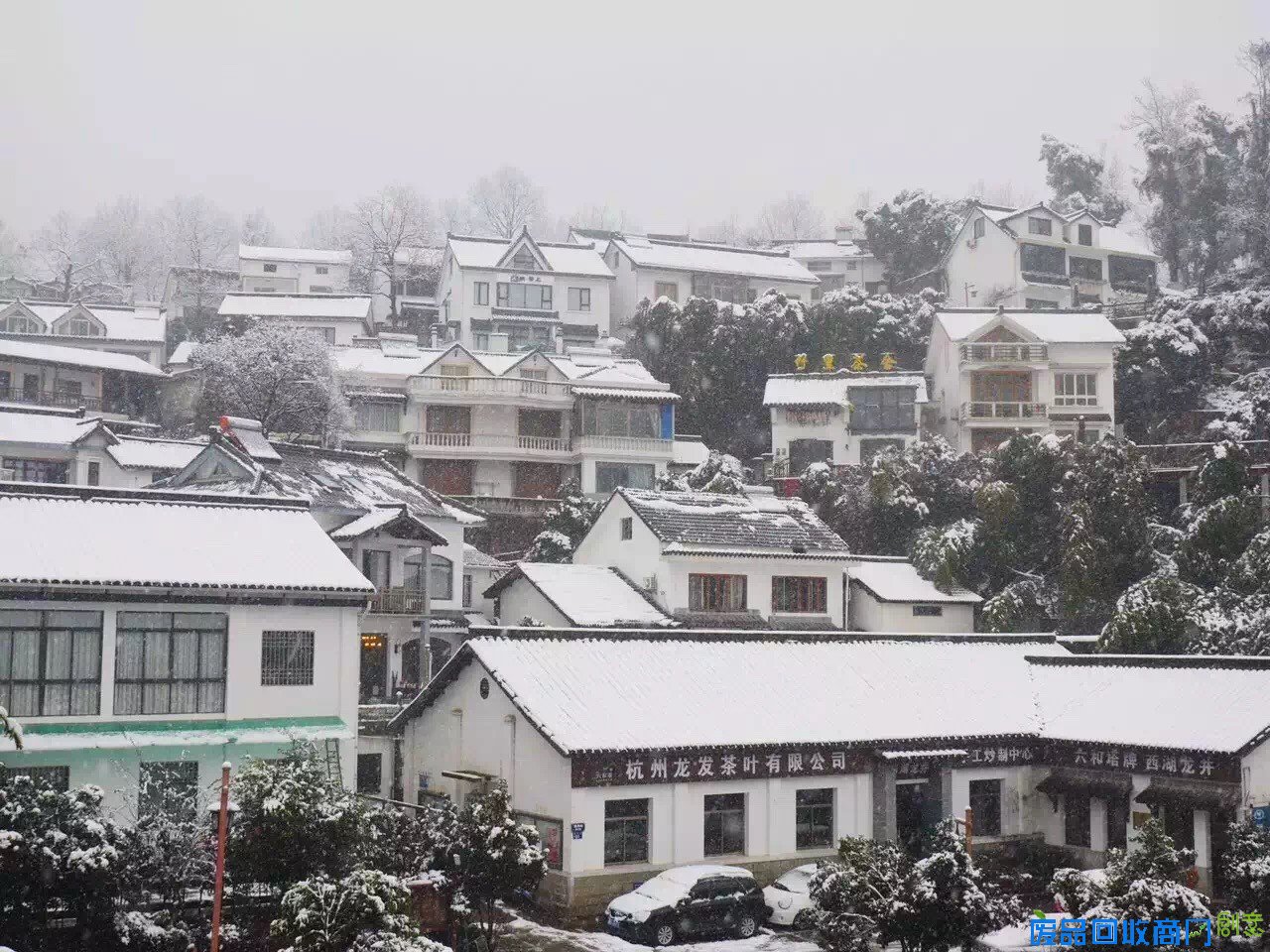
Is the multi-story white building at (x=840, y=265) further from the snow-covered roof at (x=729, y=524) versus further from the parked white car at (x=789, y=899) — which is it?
the parked white car at (x=789, y=899)

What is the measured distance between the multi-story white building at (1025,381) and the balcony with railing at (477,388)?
2078 centimetres

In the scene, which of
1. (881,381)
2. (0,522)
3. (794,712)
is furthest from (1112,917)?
(881,381)

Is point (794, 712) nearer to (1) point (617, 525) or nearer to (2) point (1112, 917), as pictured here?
(2) point (1112, 917)

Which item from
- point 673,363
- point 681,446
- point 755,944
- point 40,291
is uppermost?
point 40,291

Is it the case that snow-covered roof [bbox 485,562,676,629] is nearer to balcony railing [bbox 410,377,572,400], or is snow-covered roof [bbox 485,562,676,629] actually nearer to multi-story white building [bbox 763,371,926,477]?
balcony railing [bbox 410,377,572,400]

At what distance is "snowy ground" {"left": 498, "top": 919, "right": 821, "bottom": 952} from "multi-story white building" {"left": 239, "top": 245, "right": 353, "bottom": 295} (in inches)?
2917

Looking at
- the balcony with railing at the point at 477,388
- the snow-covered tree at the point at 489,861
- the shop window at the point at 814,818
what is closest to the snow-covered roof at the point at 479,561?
the balcony with railing at the point at 477,388

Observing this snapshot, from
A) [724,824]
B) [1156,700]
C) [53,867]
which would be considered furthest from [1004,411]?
[53,867]

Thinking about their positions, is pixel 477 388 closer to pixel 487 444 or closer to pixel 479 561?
pixel 487 444

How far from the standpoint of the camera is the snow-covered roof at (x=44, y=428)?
59.3 m

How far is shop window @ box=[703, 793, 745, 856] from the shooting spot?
104ft

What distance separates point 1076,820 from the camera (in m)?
35.4

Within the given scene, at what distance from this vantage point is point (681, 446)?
69.4 m

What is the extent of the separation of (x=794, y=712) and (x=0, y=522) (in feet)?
62.4
